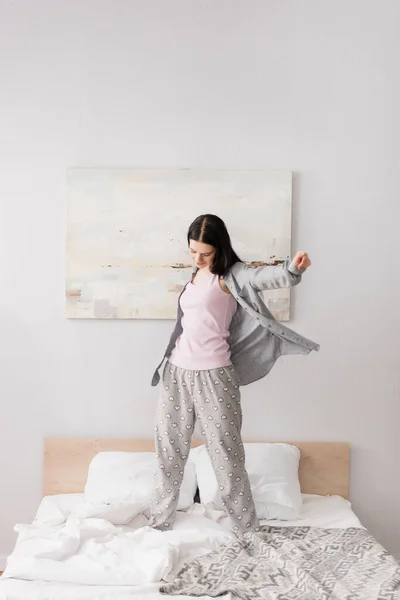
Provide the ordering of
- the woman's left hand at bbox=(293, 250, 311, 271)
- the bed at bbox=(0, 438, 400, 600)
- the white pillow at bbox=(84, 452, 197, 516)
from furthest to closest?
1. the white pillow at bbox=(84, 452, 197, 516)
2. the woman's left hand at bbox=(293, 250, 311, 271)
3. the bed at bbox=(0, 438, 400, 600)

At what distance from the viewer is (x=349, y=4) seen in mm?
3258

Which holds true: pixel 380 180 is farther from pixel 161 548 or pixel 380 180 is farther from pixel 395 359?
pixel 161 548

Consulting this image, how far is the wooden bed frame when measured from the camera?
325 cm

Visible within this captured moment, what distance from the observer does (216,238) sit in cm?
279

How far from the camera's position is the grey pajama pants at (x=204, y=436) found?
2.77 metres

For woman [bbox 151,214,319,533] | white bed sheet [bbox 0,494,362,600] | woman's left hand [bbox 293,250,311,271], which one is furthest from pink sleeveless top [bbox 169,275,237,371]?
white bed sheet [bbox 0,494,362,600]

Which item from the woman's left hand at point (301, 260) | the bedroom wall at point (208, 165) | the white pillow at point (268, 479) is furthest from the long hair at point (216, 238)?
the white pillow at point (268, 479)

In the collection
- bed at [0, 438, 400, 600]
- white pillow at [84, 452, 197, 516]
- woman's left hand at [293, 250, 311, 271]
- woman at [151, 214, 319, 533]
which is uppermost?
woman's left hand at [293, 250, 311, 271]

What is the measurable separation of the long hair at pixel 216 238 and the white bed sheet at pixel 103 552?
3.03 feet

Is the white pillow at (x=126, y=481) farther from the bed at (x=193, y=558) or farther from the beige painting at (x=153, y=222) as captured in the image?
the beige painting at (x=153, y=222)

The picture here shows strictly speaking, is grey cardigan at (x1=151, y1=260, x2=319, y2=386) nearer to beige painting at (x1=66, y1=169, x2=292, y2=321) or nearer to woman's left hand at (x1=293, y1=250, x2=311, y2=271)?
woman's left hand at (x1=293, y1=250, x2=311, y2=271)

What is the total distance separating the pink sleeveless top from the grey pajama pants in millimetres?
36

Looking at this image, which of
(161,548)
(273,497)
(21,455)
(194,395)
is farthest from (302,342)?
(21,455)

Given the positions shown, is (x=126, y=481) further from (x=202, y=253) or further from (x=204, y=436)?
(x=202, y=253)
